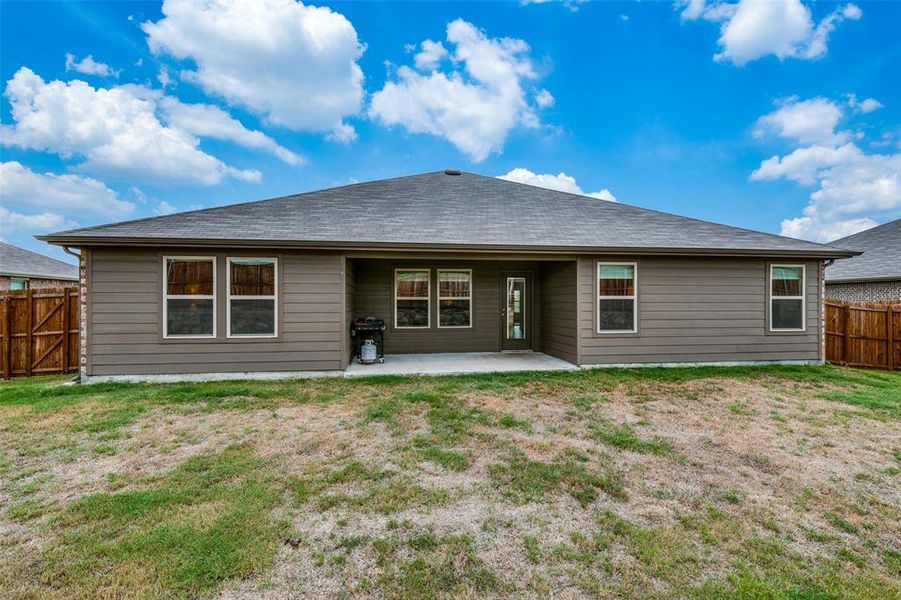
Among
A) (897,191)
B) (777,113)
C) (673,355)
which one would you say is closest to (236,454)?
(673,355)

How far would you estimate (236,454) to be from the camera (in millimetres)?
3562

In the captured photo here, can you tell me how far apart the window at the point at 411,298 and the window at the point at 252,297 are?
9.82ft

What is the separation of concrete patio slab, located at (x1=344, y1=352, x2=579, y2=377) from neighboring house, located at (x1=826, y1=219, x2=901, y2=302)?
9725 mm

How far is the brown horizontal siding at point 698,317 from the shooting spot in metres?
7.70

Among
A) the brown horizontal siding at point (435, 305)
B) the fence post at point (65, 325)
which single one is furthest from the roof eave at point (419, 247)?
the brown horizontal siding at point (435, 305)

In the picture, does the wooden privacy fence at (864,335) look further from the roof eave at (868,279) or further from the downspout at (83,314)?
the downspout at (83,314)

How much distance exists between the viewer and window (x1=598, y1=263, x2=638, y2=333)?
772 centimetres

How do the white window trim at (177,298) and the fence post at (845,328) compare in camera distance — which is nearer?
the white window trim at (177,298)

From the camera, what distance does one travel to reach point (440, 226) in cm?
784

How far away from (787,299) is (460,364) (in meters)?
7.10

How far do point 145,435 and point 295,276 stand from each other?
3407 mm

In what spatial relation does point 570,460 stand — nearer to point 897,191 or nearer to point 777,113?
point 777,113

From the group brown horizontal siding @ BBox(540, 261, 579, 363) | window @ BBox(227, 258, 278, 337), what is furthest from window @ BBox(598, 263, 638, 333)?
window @ BBox(227, 258, 278, 337)

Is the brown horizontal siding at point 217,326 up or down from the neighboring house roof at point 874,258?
down
